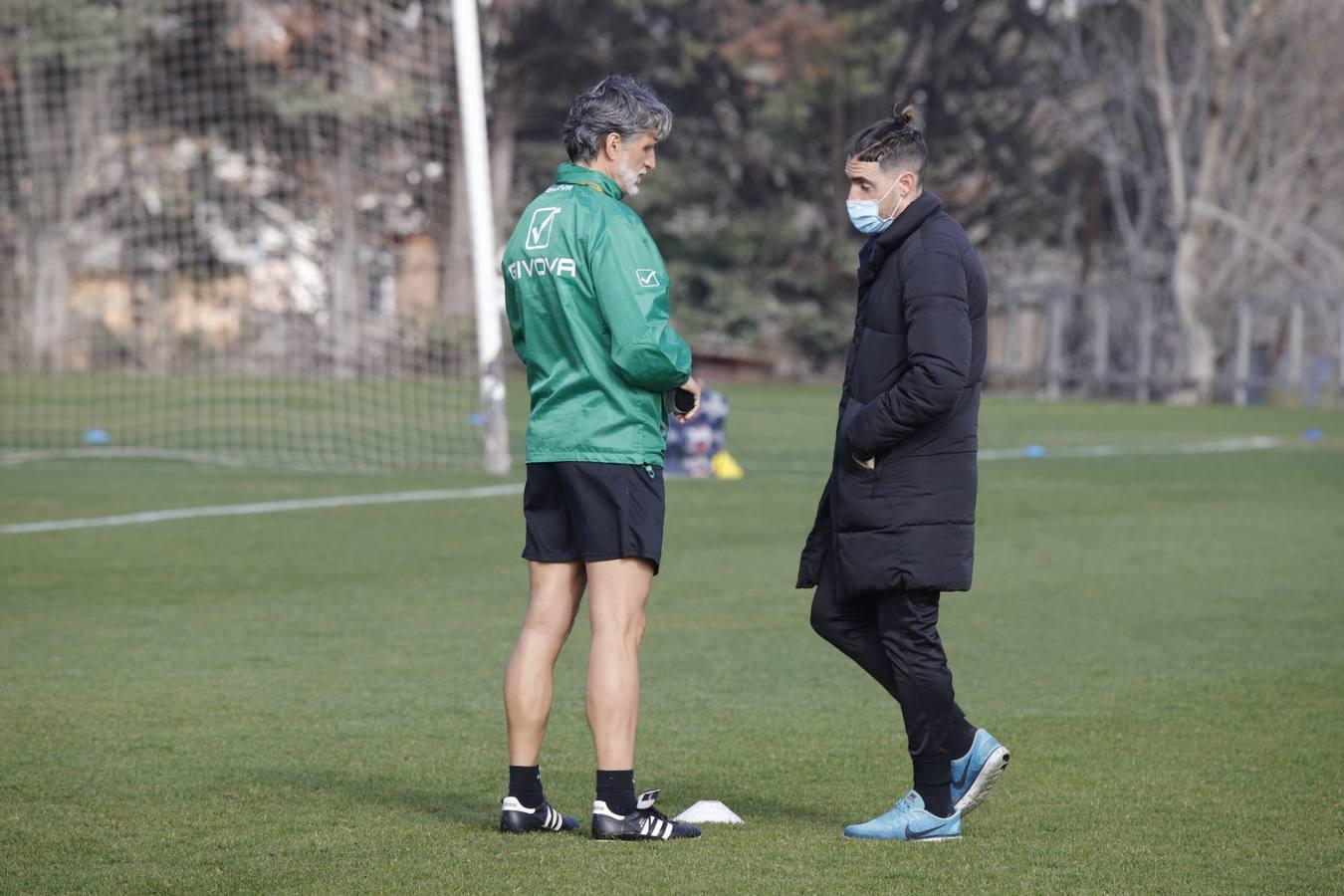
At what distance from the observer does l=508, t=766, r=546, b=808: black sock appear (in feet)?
16.9

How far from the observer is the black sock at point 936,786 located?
5102 mm

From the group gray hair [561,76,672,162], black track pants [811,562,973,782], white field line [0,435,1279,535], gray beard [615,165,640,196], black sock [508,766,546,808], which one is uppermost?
gray hair [561,76,672,162]

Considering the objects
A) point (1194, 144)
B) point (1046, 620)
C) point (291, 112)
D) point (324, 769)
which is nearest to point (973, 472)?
point (324, 769)

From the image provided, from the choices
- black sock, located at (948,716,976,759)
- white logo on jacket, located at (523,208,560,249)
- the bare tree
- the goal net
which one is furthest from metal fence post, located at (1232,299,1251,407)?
white logo on jacket, located at (523,208,560,249)

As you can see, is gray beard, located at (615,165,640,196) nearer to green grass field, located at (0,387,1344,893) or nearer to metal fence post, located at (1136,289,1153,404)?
green grass field, located at (0,387,1344,893)

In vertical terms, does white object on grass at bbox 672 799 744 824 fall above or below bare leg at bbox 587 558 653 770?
below

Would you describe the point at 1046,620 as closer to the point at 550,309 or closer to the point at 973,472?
the point at 973,472

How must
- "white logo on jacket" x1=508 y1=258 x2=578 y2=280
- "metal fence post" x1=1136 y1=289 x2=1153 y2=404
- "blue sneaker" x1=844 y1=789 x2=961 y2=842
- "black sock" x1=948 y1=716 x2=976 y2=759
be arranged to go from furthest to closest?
1. "metal fence post" x1=1136 y1=289 x2=1153 y2=404
2. "black sock" x1=948 y1=716 x2=976 y2=759
3. "blue sneaker" x1=844 y1=789 x2=961 y2=842
4. "white logo on jacket" x1=508 y1=258 x2=578 y2=280

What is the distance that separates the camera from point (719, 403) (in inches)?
671

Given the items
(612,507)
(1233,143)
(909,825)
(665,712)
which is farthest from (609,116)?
(1233,143)

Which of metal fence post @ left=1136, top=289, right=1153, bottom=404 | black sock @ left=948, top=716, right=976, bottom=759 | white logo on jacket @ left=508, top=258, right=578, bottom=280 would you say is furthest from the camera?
metal fence post @ left=1136, top=289, right=1153, bottom=404

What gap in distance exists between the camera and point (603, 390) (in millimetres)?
4984

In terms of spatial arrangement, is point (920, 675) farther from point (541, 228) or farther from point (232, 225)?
point (232, 225)

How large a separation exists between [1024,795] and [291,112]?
83.1ft
